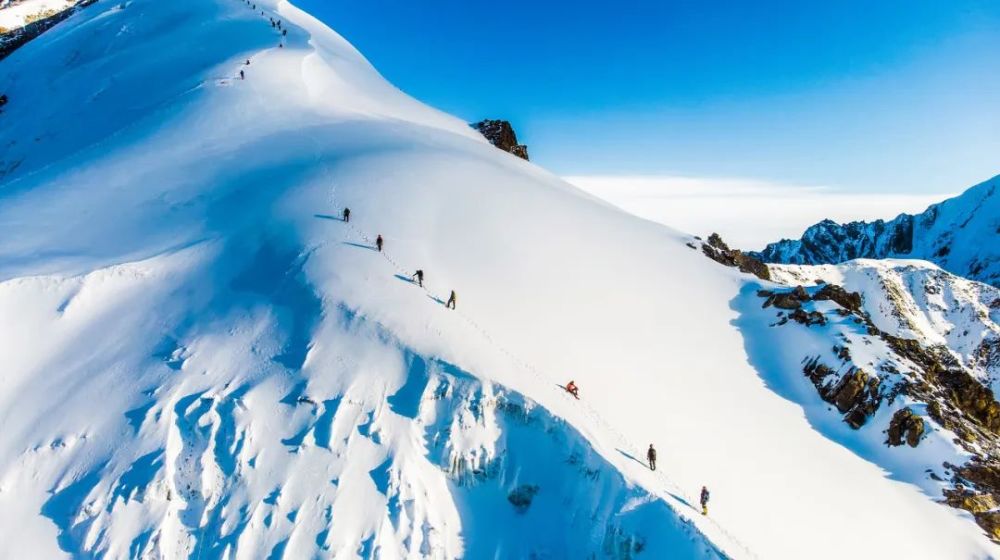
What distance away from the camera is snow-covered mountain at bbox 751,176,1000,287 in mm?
158250

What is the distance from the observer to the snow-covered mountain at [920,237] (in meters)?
158

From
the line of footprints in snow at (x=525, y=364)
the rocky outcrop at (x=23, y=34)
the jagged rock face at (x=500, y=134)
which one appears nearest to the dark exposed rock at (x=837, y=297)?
the line of footprints in snow at (x=525, y=364)

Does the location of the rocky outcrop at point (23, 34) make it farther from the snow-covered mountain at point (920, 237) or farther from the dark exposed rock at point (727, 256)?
the snow-covered mountain at point (920, 237)

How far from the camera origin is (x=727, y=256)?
51.3 metres

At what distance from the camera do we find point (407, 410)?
1856cm

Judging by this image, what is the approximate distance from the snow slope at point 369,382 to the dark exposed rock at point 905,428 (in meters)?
2.66

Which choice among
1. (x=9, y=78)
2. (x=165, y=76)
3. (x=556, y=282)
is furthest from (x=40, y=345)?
(x=9, y=78)

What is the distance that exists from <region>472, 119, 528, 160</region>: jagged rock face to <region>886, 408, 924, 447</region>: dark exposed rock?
4919 cm

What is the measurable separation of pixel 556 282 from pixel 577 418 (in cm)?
1290

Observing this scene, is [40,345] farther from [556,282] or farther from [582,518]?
[556,282]

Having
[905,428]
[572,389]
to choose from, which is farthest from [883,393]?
[572,389]

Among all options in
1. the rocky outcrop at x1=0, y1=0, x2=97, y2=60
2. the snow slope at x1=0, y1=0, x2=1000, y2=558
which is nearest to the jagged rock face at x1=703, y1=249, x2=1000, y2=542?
the snow slope at x1=0, y1=0, x2=1000, y2=558

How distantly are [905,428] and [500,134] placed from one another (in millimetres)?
52288

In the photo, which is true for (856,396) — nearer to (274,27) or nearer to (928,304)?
(928,304)
